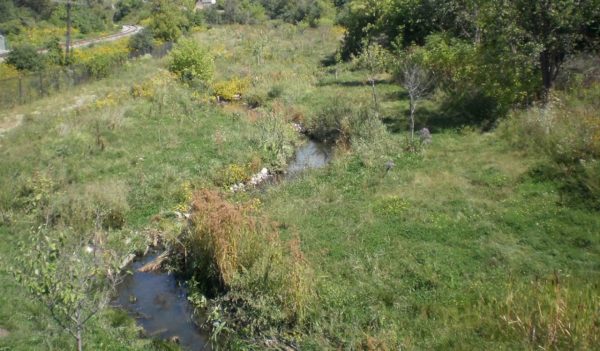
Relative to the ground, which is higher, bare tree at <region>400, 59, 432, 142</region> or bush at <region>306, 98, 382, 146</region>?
bare tree at <region>400, 59, 432, 142</region>

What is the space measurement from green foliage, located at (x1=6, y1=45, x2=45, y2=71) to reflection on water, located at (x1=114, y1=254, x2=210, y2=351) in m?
26.8

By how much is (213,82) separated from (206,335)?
22671mm

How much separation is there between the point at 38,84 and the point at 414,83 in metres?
19.8

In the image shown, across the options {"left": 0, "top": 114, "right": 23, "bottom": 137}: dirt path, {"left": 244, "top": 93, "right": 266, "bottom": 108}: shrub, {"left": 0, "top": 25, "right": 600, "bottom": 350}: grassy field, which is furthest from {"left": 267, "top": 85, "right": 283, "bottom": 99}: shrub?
{"left": 0, "top": 114, "right": 23, "bottom": 137}: dirt path

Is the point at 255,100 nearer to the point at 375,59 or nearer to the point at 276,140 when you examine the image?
the point at 375,59

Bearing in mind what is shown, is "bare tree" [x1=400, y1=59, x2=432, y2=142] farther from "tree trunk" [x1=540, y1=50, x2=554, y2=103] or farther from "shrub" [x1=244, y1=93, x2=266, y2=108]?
"shrub" [x1=244, y1=93, x2=266, y2=108]

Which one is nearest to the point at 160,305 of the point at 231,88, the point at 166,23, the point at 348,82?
the point at 231,88

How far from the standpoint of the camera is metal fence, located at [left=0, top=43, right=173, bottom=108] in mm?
27297

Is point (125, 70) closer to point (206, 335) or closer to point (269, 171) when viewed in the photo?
point (269, 171)

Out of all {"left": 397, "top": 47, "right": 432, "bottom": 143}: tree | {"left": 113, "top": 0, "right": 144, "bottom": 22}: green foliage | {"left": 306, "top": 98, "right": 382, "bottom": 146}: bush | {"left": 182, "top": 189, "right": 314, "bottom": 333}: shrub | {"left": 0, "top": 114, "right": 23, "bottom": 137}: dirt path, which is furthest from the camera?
{"left": 113, "top": 0, "right": 144, "bottom": 22}: green foliage

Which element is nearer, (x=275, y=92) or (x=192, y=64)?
(x=275, y=92)

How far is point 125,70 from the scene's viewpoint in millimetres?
35312

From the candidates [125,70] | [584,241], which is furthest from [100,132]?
[584,241]

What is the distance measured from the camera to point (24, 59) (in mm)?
35688
